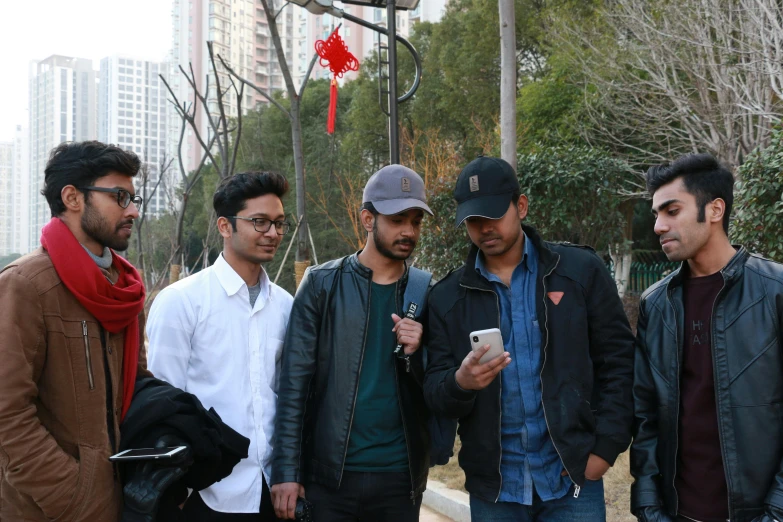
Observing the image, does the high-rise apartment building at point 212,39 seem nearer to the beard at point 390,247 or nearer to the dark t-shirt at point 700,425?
the beard at point 390,247

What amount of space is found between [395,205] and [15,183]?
49.7 meters

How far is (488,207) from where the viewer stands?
302 centimetres

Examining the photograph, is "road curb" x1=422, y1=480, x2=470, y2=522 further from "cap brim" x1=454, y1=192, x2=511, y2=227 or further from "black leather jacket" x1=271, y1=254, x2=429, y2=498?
"cap brim" x1=454, y1=192, x2=511, y2=227

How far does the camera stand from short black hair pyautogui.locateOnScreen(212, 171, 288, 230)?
11.2 ft

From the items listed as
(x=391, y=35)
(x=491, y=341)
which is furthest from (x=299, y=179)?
(x=491, y=341)

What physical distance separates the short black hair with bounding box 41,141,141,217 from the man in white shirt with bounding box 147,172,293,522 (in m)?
0.62

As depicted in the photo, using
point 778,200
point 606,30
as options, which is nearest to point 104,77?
point 606,30

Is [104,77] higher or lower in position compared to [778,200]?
higher

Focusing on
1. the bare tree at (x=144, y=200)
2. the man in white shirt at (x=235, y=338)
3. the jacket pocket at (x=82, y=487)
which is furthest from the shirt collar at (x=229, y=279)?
the bare tree at (x=144, y=200)

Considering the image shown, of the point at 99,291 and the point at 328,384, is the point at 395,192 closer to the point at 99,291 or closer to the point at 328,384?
the point at 328,384

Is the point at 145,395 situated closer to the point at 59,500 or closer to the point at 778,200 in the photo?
the point at 59,500

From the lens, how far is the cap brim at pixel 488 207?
301 cm

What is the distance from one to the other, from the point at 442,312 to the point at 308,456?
0.90m

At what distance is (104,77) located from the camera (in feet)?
164
